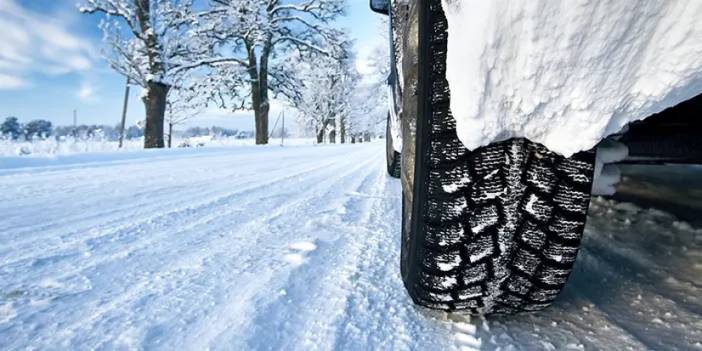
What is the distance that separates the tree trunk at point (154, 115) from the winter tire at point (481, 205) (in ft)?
29.7

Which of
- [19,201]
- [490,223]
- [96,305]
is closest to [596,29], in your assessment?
[490,223]

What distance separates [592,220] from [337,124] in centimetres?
2637

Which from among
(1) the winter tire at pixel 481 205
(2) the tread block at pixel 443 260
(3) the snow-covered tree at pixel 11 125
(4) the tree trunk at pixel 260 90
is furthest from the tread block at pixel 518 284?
(3) the snow-covered tree at pixel 11 125

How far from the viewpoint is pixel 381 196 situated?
217 cm

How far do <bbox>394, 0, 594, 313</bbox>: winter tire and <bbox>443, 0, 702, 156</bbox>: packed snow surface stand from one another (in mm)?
68

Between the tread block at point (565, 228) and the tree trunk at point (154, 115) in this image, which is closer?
the tread block at point (565, 228)

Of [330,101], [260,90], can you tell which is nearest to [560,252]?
[260,90]

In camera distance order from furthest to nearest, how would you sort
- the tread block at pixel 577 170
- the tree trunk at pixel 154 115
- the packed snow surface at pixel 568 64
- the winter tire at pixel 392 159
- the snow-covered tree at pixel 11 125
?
the snow-covered tree at pixel 11 125, the tree trunk at pixel 154 115, the winter tire at pixel 392 159, the tread block at pixel 577 170, the packed snow surface at pixel 568 64

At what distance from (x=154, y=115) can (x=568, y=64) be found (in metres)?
9.47

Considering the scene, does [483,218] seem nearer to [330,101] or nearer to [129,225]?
[129,225]

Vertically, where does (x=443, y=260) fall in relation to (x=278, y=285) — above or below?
above

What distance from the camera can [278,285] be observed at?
2.97 ft

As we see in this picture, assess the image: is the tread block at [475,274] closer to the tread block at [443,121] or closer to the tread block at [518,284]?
the tread block at [518,284]

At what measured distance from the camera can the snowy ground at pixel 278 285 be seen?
704 millimetres
